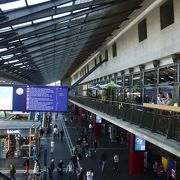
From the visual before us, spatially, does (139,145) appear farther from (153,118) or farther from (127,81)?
(153,118)

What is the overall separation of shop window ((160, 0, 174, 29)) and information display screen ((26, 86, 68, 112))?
694cm

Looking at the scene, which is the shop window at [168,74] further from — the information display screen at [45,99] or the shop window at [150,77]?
the information display screen at [45,99]

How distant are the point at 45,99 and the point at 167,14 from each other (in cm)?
828

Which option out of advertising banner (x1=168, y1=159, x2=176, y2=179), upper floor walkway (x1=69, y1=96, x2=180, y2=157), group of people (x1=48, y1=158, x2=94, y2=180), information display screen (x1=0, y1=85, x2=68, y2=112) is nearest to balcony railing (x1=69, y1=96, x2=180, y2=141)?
upper floor walkway (x1=69, y1=96, x2=180, y2=157)

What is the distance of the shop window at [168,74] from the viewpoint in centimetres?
2086

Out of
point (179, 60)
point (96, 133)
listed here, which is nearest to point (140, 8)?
point (179, 60)

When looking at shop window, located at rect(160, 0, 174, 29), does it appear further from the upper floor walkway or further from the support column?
the support column

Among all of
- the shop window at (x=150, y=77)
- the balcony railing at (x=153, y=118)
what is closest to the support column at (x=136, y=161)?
the shop window at (x=150, y=77)

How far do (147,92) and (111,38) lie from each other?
1089 centimetres

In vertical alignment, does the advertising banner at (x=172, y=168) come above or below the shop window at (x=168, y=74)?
below

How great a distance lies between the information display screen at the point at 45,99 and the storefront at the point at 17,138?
521 inches

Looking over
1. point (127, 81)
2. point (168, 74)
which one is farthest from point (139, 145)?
point (168, 74)

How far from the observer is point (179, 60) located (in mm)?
19859

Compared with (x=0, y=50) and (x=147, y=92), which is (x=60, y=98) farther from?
(x=147, y=92)
